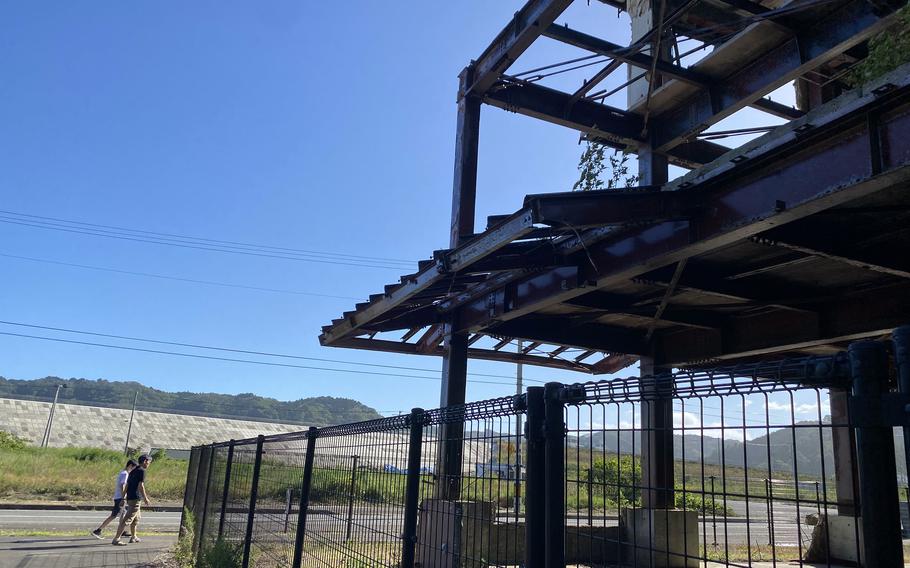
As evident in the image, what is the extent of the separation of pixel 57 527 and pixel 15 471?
1491 centimetres

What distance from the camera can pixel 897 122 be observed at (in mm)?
4684

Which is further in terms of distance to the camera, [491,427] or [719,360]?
[719,360]

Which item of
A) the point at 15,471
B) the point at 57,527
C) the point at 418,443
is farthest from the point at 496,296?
the point at 15,471

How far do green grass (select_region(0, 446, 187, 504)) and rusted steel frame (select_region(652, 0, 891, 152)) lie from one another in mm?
25802

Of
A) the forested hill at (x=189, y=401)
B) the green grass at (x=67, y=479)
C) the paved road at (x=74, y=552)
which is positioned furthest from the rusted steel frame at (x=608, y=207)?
the forested hill at (x=189, y=401)

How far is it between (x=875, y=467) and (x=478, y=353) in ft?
33.9

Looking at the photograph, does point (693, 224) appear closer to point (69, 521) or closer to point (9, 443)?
point (69, 521)

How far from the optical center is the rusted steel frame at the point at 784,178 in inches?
187

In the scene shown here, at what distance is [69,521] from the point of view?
1897 cm

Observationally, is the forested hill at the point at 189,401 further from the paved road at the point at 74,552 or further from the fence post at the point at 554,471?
the fence post at the point at 554,471

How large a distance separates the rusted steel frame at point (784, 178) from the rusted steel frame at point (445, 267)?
1.47 metres

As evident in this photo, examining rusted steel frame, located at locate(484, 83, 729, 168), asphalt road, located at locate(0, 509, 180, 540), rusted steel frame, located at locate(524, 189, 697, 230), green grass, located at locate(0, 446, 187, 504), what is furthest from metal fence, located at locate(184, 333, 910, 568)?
green grass, located at locate(0, 446, 187, 504)

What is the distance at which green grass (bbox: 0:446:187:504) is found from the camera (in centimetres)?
2709

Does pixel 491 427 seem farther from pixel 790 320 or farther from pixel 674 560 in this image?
pixel 790 320
